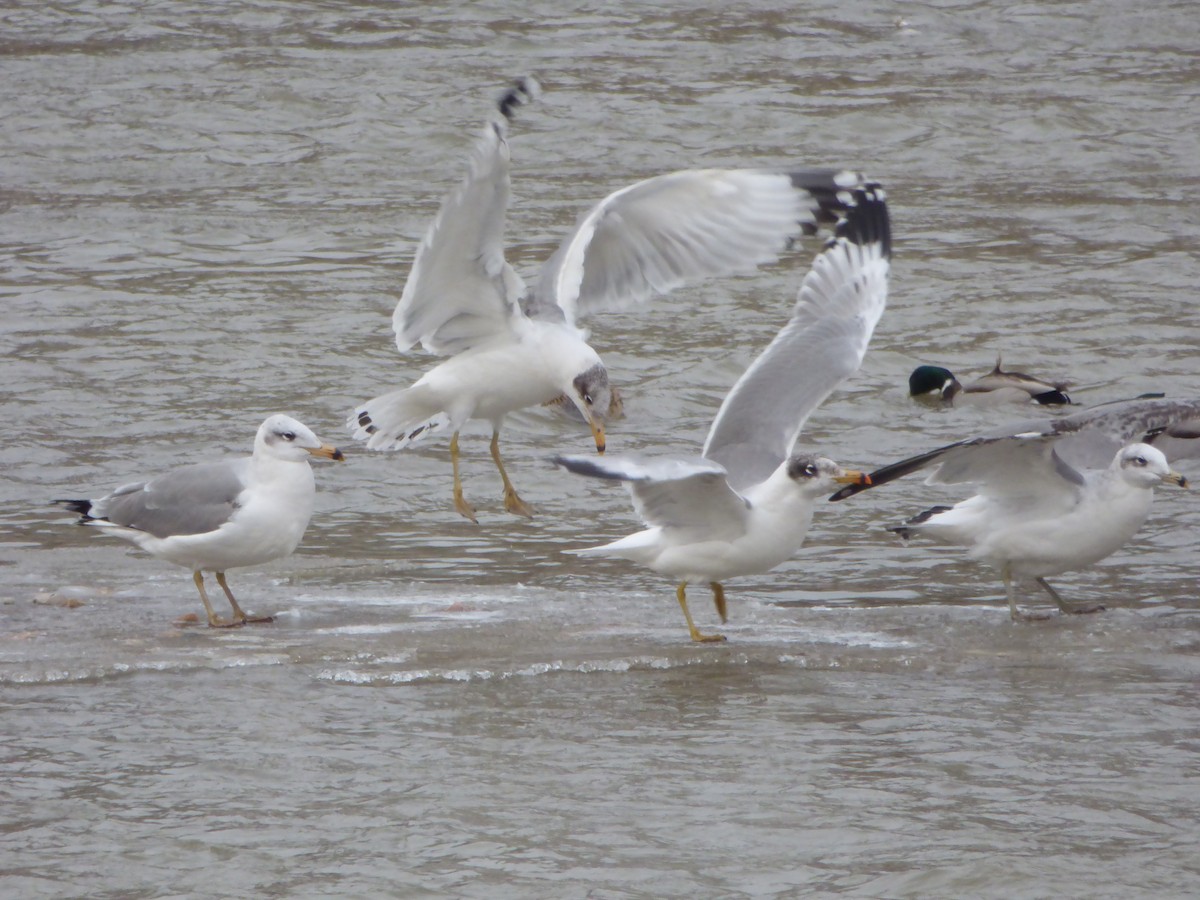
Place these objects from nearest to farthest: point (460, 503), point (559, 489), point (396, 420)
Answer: point (460, 503) → point (396, 420) → point (559, 489)

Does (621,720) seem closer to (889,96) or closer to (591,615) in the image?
(591,615)

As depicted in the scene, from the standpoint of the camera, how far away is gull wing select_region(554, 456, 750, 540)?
18.2ft

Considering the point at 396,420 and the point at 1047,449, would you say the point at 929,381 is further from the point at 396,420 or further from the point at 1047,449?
the point at 1047,449

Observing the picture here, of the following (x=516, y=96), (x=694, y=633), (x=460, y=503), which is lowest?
(x=460, y=503)

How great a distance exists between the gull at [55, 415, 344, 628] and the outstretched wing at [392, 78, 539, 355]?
3.50 ft

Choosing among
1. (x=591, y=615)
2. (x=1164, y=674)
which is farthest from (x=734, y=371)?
(x=1164, y=674)

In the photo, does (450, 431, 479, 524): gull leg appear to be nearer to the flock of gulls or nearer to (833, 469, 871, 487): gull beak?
the flock of gulls

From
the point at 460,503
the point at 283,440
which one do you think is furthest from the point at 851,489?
the point at 460,503

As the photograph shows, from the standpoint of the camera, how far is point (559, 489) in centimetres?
916

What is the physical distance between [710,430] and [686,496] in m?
1.44

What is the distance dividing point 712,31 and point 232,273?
23.5ft

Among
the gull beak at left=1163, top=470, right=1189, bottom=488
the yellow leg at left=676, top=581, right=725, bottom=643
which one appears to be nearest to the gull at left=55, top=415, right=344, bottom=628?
the yellow leg at left=676, top=581, right=725, bottom=643

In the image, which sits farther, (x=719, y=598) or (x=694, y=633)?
(x=719, y=598)

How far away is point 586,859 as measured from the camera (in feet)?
14.2
